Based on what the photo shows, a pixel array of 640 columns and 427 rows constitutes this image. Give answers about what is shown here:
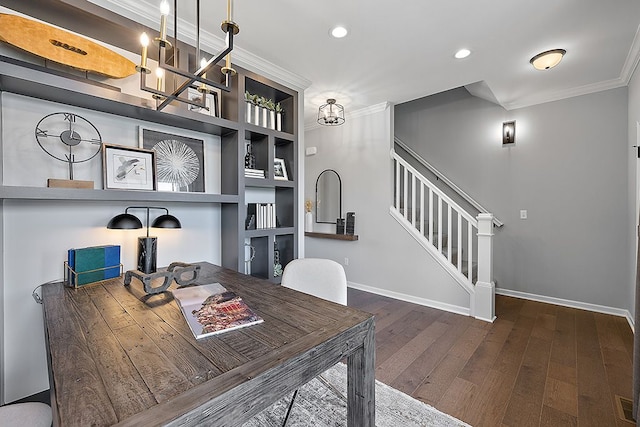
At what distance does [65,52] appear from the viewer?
1668 millimetres

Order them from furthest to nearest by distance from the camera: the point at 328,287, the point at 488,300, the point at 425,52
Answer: the point at 488,300, the point at 425,52, the point at 328,287

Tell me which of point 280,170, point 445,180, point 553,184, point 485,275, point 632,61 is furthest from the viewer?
point 445,180

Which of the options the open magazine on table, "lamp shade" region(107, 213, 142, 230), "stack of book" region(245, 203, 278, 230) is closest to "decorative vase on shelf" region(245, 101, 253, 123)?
"stack of book" region(245, 203, 278, 230)

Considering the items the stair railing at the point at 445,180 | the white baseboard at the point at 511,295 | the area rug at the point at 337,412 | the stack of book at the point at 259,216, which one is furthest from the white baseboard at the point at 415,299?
the stack of book at the point at 259,216

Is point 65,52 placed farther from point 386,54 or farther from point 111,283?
point 386,54

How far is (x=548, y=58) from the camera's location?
8.30 ft

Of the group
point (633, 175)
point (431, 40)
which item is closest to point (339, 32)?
point (431, 40)

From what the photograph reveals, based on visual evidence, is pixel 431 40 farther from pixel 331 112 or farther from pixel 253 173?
pixel 253 173

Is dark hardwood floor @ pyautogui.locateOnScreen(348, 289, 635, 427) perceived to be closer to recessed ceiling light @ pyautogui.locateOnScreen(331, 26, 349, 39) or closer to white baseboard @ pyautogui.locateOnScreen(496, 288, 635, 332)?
white baseboard @ pyautogui.locateOnScreen(496, 288, 635, 332)

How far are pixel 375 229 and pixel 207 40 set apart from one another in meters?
2.90

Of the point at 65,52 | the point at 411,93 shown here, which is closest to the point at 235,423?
the point at 65,52

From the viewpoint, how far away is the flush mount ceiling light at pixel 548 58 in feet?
8.20

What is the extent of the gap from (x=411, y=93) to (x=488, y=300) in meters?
2.54

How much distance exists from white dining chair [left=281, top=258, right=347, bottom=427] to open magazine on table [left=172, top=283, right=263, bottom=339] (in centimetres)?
52
